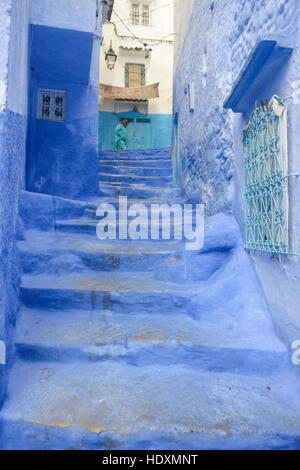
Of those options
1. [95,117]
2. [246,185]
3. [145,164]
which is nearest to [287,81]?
[246,185]

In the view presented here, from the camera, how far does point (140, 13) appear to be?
16250 mm

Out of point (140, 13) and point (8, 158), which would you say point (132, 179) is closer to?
point (8, 158)

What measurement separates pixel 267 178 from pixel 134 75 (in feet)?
49.5

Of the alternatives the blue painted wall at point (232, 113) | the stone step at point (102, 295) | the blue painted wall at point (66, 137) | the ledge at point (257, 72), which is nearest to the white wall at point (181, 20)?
the blue painted wall at point (232, 113)

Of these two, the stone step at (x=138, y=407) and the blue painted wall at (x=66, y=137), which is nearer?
the stone step at (x=138, y=407)

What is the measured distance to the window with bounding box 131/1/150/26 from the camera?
16.1 metres

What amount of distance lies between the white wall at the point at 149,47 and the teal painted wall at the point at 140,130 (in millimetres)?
325

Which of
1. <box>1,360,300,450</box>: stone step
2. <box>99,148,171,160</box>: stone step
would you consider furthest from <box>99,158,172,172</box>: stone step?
<box>1,360,300,450</box>: stone step

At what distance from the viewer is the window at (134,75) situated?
1586cm

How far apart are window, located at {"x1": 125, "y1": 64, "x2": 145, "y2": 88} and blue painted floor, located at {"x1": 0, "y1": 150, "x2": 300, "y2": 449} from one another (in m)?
Result: 13.9

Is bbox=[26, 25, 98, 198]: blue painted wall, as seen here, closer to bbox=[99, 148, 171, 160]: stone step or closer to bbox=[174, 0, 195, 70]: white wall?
bbox=[174, 0, 195, 70]: white wall

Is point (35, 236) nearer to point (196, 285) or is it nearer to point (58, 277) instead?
point (58, 277)

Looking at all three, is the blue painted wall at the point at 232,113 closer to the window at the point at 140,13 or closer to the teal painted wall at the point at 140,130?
the teal painted wall at the point at 140,130
